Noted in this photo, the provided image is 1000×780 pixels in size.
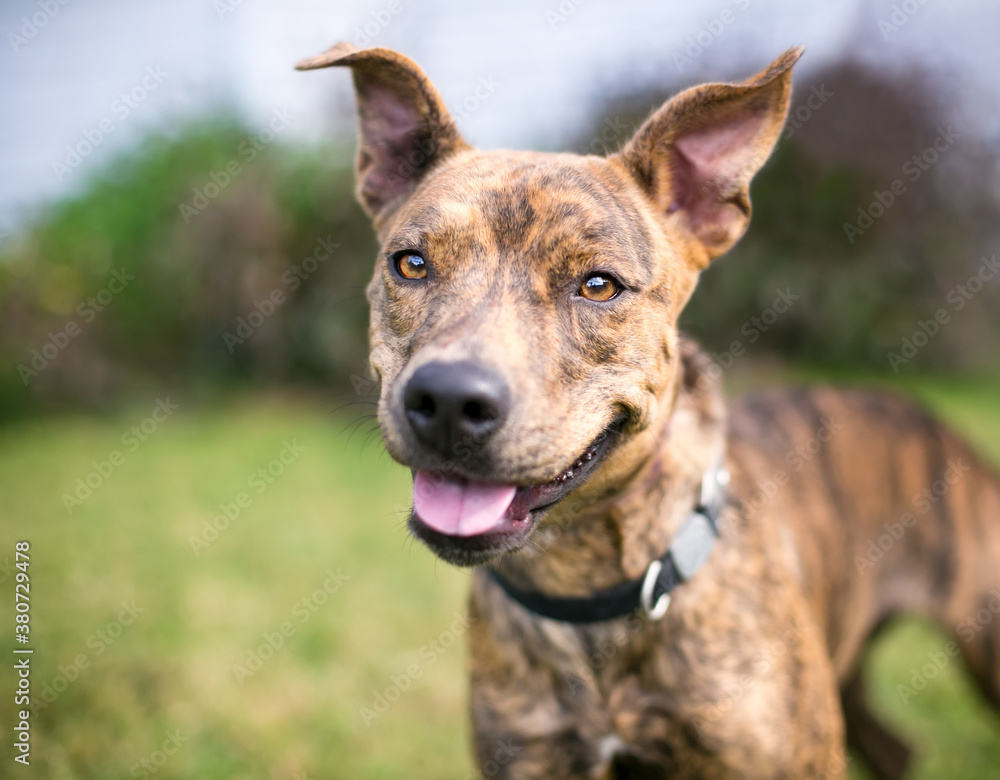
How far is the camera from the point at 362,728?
414cm

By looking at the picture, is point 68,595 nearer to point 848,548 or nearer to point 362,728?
point 362,728

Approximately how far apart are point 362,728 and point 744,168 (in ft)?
10.9

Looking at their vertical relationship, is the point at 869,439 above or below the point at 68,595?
above

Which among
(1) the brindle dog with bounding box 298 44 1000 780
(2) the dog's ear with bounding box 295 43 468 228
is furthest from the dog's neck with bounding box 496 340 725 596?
(2) the dog's ear with bounding box 295 43 468 228

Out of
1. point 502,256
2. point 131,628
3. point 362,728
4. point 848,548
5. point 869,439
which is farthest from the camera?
point 131,628

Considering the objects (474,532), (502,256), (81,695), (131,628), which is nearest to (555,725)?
(474,532)
